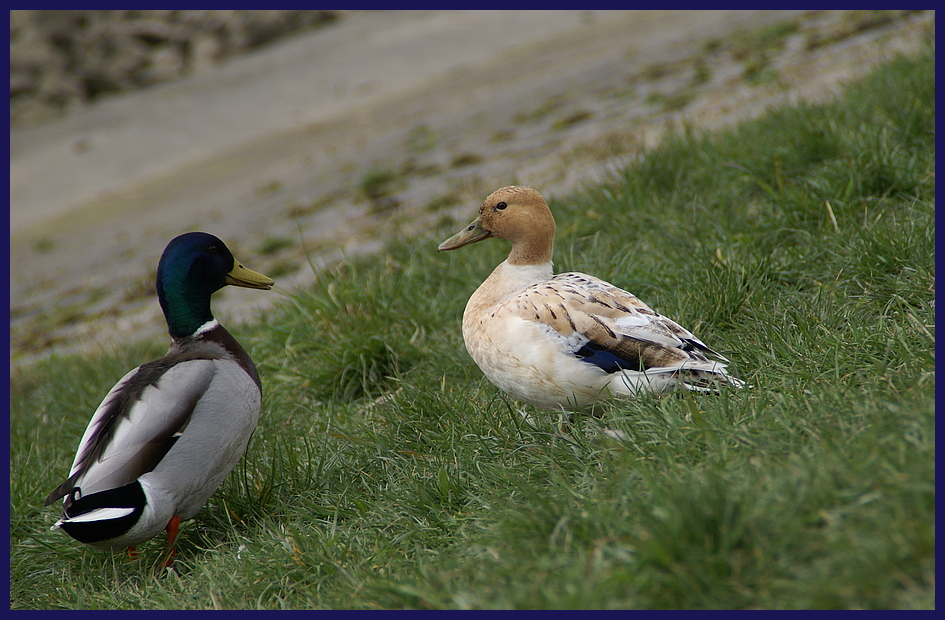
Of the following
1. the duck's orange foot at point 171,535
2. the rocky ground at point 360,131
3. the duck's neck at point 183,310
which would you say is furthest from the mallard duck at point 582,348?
the rocky ground at point 360,131

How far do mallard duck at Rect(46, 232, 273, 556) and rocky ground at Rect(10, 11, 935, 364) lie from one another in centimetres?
175

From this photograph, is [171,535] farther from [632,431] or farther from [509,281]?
[632,431]

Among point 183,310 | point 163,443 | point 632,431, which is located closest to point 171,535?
point 163,443

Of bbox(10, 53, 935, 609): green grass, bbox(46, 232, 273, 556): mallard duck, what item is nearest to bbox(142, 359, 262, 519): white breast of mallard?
bbox(46, 232, 273, 556): mallard duck

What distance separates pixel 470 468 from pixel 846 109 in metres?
4.02

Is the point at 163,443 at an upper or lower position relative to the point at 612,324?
lower

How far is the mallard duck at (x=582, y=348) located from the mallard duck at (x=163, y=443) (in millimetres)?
1120

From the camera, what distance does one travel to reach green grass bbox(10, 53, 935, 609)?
2.14 m

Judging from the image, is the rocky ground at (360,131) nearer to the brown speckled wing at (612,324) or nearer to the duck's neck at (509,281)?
the duck's neck at (509,281)

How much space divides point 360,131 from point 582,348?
10.2 m

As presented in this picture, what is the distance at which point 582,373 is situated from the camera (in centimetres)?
330

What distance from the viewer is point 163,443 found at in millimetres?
3410

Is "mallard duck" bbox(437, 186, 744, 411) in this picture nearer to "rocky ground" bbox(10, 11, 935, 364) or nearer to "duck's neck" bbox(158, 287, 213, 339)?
"duck's neck" bbox(158, 287, 213, 339)

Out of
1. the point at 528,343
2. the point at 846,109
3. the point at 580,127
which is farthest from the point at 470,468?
the point at 580,127
